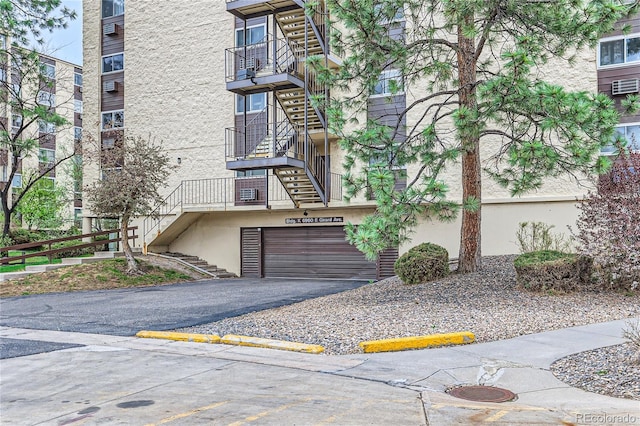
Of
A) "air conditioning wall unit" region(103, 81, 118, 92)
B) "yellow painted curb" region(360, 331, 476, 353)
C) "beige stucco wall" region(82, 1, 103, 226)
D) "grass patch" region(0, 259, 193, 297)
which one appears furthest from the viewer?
"beige stucco wall" region(82, 1, 103, 226)

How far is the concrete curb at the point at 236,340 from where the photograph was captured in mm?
7898

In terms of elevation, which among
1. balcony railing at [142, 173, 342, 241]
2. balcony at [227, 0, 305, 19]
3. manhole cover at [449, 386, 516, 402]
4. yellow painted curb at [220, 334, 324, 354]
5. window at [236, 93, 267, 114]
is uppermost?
balcony at [227, 0, 305, 19]

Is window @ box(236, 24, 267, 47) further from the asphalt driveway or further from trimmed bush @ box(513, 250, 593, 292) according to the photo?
trimmed bush @ box(513, 250, 593, 292)

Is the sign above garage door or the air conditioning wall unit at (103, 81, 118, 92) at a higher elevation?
the air conditioning wall unit at (103, 81, 118, 92)

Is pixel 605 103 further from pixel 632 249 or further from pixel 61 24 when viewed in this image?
pixel 61 24

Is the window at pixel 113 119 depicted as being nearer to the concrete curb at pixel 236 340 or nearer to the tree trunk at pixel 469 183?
the tree trunk at pixel 469 183

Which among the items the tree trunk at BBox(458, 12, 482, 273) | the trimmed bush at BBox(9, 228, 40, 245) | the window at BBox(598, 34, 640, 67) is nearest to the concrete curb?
the tree trunk at BBox(458, 12, 482, 273)

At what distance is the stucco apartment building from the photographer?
1870 cm

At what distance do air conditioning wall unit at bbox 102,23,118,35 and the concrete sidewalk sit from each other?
21.3m

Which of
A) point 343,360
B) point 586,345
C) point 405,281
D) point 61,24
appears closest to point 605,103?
point 586,345

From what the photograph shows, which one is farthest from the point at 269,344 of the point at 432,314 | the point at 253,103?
the point at 253,103

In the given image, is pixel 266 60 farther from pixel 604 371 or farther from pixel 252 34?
pixel 604 371

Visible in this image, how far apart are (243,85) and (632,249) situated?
13061mm

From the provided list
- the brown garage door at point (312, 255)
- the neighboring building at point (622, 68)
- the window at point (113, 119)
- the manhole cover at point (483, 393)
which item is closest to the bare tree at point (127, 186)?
the brown garage door at point (312, 255)
